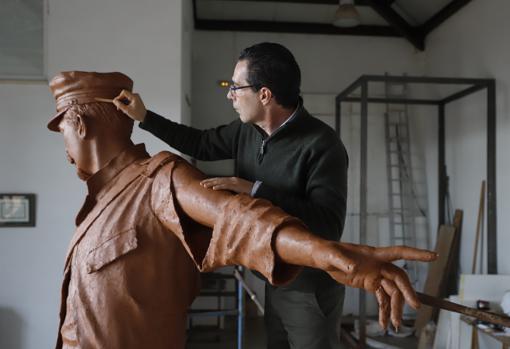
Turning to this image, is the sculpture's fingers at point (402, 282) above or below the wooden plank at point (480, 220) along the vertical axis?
above

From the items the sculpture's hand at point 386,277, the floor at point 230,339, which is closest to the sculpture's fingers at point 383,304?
the sculpture's hand at point 386,277

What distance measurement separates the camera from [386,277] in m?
0.65

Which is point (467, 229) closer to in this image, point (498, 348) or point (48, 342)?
point (498, 348)

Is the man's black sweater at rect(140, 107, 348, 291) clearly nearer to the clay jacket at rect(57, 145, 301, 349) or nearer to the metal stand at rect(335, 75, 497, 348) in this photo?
the clay jacket at rect(57, 145, 301, 349)

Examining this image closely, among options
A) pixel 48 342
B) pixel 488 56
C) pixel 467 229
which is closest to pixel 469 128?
pixel 488 56

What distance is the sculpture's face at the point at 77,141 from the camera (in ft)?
4.00

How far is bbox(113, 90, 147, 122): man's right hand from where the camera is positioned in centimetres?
124

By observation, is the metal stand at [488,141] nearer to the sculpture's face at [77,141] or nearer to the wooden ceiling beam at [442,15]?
the wooden ceiling beam at [442,15]

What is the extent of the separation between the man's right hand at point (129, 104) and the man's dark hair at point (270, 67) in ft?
1.13

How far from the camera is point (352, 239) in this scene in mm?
5867

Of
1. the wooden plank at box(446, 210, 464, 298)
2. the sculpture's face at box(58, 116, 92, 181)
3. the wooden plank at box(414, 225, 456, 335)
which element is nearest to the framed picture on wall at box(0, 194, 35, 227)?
the sculpture's face at box(58, 116, 92, 181)

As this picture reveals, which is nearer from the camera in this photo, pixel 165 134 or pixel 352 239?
pixel 165 134

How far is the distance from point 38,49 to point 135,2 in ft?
2.52

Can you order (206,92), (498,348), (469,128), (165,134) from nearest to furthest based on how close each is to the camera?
(165,134) < (498,348) < (469,128) < (206,92)
